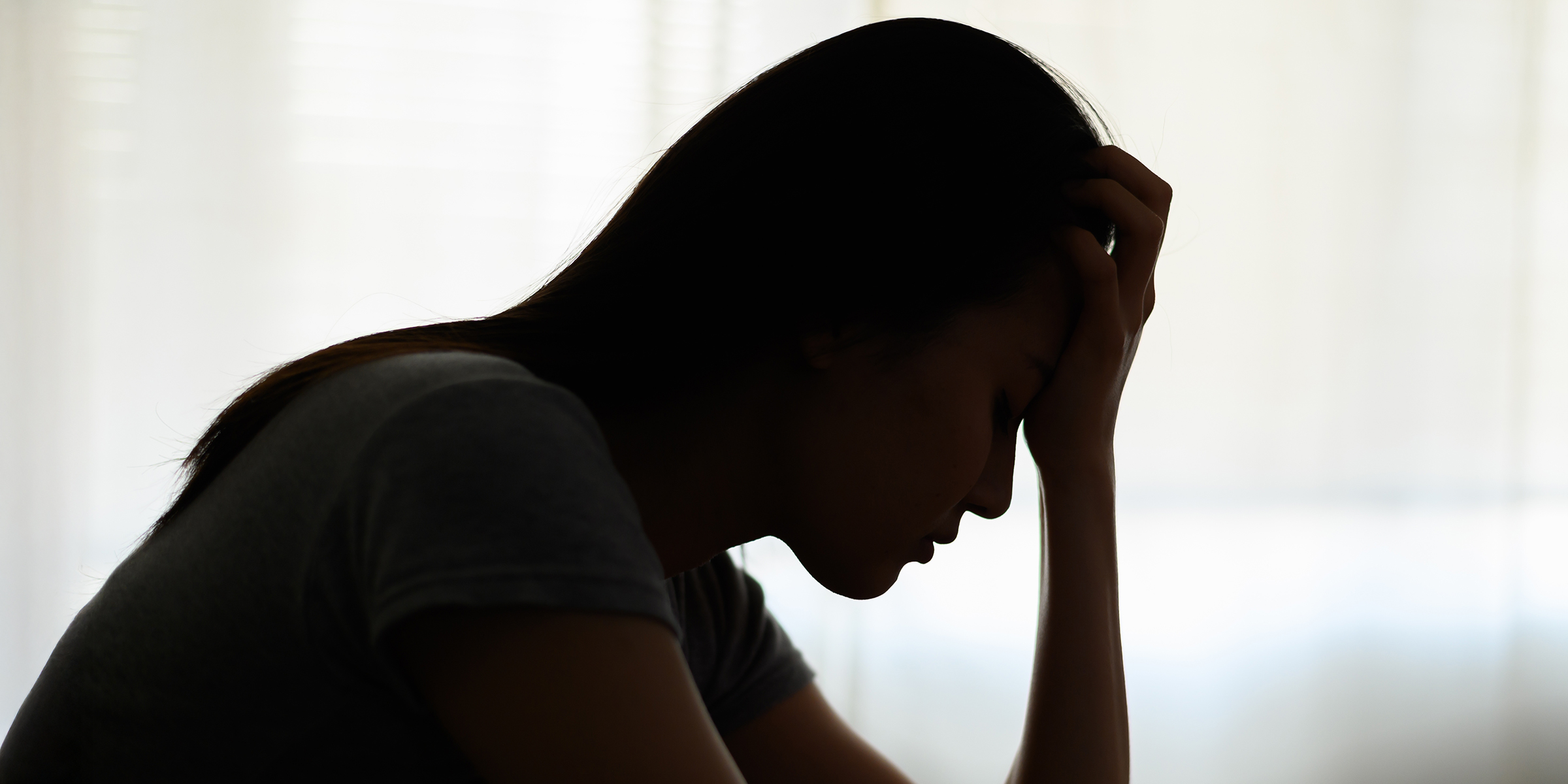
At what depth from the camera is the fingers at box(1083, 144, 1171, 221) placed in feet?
2.36

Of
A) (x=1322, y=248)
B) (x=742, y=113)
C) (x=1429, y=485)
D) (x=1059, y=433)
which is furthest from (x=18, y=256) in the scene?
(x=1429, y=485)

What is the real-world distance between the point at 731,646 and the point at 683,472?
22 centimetres

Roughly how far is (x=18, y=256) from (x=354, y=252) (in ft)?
1.52

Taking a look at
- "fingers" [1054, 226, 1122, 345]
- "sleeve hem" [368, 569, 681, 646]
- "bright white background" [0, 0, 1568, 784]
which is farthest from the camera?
"bright white background" [0, 0, 1568, 784]

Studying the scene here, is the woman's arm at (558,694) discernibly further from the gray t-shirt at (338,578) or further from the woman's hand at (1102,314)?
the woman's hand at (1102,314)

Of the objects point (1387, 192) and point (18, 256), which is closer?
point (18, 256)

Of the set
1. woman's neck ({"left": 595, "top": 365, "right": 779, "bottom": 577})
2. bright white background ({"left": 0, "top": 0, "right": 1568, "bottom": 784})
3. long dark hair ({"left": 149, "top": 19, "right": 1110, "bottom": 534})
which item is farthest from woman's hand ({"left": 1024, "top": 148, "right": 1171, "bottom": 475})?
bright white background ({"left": 0, "top": 0, "right": 1568, "bottom": 784})

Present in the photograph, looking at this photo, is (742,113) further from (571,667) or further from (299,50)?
(299,50)

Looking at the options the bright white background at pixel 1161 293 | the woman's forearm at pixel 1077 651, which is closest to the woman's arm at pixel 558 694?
the woman's forearm at pixel 1077 651

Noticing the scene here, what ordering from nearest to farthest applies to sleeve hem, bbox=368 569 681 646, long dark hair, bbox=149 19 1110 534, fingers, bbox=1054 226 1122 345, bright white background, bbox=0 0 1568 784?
sleeve hem, bbox=368 569 681 646 → long dark hair, bbox=149 19 1110 534 → fingers, bbox=1054 226 1122 345 → bright white background, bbox=0 0 1568 784

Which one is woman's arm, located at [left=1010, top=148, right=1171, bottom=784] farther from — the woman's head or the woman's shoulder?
the woman's shoulder

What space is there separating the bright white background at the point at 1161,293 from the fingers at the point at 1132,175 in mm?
981

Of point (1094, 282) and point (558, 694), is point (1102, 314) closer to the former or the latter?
point (1094, 282)

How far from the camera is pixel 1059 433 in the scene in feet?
2.64
